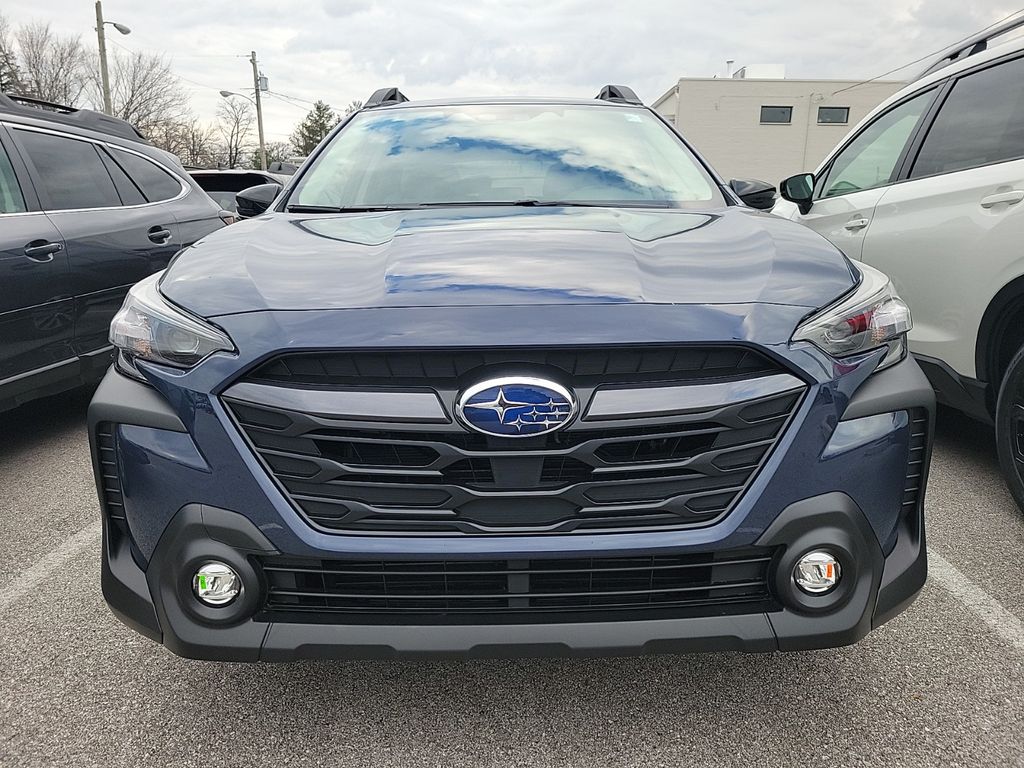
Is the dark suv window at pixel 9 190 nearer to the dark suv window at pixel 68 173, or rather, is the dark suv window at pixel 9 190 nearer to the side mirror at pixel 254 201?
the dark suv window at pixel 68 173

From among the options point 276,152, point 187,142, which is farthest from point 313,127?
point 187,142

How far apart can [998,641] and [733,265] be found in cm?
140

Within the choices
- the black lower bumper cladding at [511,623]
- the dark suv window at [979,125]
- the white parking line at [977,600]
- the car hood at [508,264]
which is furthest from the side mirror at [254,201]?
the dark suv window at [979,125]

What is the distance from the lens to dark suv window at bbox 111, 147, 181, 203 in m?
4.90

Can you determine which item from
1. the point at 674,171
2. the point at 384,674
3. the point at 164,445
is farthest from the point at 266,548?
the point at 674,171

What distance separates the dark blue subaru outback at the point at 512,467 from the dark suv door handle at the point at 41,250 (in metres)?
2.53

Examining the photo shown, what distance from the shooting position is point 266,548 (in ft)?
5.27

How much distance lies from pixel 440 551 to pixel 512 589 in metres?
0.18

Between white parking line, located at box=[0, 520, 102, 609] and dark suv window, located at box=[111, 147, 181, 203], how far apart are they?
2.60 metres

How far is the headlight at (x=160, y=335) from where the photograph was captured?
1670mm

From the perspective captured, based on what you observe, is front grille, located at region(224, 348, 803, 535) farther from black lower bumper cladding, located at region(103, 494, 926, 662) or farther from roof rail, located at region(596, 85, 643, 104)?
roof rail, located at region(596, 85, 643, 104)

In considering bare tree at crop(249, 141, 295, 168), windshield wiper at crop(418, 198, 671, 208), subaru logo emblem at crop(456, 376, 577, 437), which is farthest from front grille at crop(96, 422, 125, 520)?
bare tree at crop(249, 141, 295, 168)

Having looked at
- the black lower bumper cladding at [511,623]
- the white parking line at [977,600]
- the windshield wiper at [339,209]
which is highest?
the windshield wiper at [339,209]

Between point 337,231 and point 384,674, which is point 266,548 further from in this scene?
point 337,231
